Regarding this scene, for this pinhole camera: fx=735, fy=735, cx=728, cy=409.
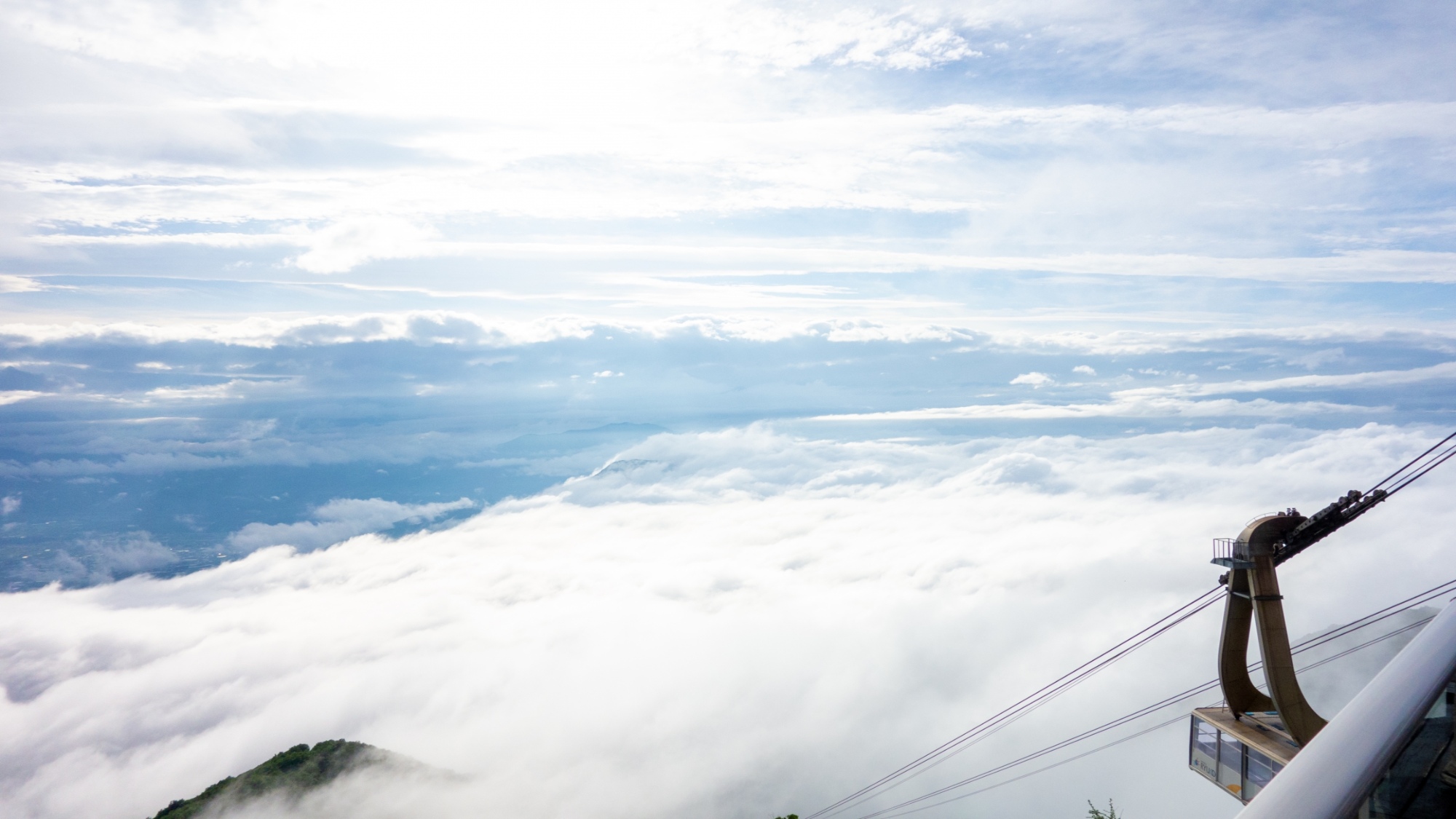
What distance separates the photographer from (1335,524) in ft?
87.5

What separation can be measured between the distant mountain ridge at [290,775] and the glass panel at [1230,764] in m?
141

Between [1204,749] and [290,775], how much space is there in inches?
6179

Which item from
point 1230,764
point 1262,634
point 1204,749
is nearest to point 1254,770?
point 1230,764

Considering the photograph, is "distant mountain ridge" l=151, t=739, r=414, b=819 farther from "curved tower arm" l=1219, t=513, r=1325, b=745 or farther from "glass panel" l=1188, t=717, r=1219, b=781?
"curved tower arm" l=1219, t=513, r=1325, b=745

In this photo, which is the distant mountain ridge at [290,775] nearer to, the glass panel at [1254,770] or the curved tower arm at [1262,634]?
the glass panel at [1254,770]

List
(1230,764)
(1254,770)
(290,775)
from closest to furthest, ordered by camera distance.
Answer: (1254,770) → (1230,764) → (290,775)

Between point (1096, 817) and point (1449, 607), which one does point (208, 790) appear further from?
point (1449, 607)

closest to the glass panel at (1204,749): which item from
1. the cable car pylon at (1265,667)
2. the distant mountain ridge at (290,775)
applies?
the cable car pylon at (1265,667)

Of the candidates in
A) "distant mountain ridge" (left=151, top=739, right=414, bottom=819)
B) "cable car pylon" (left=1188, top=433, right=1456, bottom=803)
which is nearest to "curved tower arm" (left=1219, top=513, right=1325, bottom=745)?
"cable car pylon" (left=1188, top=433, right=1456, bottom=803)

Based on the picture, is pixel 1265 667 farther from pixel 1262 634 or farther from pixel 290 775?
pixel 290 775

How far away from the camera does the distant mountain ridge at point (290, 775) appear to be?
389 feet

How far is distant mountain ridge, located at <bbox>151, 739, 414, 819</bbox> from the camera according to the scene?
11869 cm

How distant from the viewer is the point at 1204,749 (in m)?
28.5

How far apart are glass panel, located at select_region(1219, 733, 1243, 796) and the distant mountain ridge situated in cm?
14052
